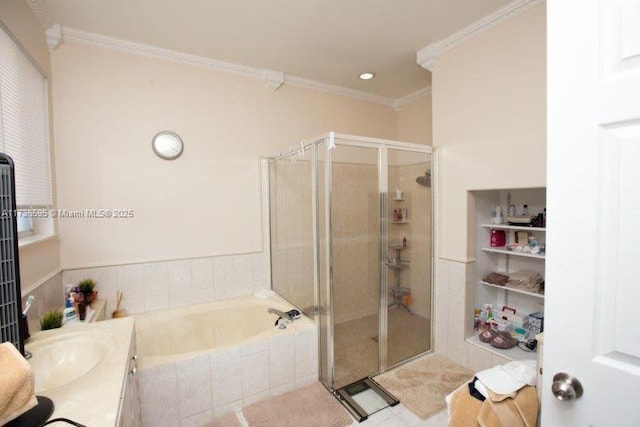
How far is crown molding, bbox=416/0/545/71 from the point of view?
197 centimetres

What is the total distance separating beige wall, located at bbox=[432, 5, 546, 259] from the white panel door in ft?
4.66

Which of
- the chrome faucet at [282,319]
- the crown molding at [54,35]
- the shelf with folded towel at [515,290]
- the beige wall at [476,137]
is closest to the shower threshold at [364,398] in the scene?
the chrome faucet at [282,319]

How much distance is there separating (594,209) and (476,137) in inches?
70.5

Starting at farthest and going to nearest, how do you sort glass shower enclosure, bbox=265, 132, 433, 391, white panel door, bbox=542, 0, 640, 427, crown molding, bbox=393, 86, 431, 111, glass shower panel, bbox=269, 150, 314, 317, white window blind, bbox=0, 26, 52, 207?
crown molding, bbox=393, 86, 431, 111 → glass shower panel, bbox=269, 150, 314, 317 → glass shower enclosure, bbox=265, 132, 433, 391 → white window blind, bbox=0, 26, 52, 207 → white panel door, bbox=542, 0, 640, 427

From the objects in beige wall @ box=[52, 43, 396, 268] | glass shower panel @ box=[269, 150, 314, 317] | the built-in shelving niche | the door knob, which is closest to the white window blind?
beige wall @ box=[52, 43, 396, 268]

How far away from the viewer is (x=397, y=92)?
11.6ft

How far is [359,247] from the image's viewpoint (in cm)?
233

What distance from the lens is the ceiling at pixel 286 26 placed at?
6.47 feet

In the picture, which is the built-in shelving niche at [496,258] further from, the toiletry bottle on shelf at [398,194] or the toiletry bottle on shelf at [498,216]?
the toiletry bottle on shelf at [398,194]

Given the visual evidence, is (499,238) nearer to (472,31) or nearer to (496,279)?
(496,279)

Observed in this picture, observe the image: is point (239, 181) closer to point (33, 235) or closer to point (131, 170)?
point (131, 170)

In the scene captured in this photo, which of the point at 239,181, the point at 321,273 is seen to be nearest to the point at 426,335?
the point at 321,273

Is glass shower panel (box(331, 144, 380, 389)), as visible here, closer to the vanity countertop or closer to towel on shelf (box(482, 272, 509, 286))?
towel on shelf (box(482, 272, 509, 286))

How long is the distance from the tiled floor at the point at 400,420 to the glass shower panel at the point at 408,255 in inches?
20.3
